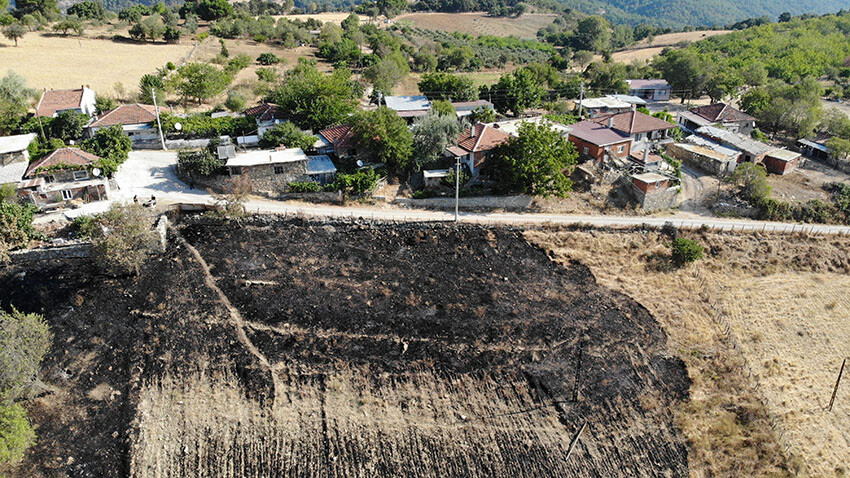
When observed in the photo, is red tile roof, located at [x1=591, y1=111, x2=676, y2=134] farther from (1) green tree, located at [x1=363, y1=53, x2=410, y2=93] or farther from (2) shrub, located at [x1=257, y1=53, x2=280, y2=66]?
(2) shrub, located at [x1=257, y1=53, x2=280, y2=66]

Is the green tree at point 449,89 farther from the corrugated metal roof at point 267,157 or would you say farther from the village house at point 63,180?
the village house at point 63,180

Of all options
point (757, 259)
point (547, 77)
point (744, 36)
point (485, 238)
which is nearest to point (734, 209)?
point (757, 259)

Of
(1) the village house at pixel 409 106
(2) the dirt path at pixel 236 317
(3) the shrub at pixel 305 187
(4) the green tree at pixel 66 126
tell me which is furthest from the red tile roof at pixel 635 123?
(4) the green tree at pixel 66 126

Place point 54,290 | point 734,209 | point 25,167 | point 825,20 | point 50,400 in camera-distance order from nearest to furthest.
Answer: point 50,400 → point 54,290 → point 25,167 → point 734,209 → point 825,20

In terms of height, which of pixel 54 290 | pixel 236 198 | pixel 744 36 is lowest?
pixel 54 290

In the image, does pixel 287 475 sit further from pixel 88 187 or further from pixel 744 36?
pixel 744 36

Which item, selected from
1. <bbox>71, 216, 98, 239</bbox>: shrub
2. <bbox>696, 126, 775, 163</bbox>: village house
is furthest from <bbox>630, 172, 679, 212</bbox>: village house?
<bbox>71, 216, 98, 239</bbox>: shrub

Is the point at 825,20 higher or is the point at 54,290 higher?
the point at 825,20
